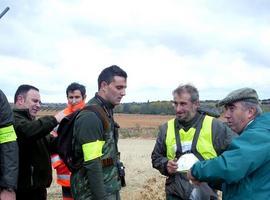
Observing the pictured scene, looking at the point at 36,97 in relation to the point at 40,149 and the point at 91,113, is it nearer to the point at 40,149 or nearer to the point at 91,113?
the point at 40,149

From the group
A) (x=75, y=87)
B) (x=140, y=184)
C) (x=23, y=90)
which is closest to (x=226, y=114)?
(x=23, y=90)

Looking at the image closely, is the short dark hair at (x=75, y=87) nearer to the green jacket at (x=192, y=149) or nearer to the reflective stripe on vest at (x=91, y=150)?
the green jacket at (x=192, y=149)

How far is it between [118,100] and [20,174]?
1351mm

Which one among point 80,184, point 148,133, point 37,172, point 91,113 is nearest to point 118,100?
point 91,113

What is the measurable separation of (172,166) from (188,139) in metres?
0.35

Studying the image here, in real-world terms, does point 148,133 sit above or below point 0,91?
below

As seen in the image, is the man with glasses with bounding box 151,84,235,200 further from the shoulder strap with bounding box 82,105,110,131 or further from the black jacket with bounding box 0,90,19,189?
the black jacket with bounding box 0,90,19,189

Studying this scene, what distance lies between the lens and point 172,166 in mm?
4578

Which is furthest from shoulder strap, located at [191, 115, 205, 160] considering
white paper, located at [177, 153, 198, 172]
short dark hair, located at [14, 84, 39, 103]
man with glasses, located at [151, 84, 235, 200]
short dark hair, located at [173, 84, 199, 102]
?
short dark hair, located at [14, 84, 39, 103]

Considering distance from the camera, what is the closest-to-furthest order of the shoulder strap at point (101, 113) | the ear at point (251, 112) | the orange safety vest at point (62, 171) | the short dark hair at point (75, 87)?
1. the ear at point (251, 112)
2. the shoulder strap at point (101, 113)
3. the orange safety vest at point (62, 171)
4. the short dark hair at point (75, 87)

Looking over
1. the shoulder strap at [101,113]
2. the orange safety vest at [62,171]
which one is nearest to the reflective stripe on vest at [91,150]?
the shoulder strap at [101,113]

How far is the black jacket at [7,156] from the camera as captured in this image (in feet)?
12.9

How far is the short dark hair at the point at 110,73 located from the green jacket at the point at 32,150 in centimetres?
→ 75

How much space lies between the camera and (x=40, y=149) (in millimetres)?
4895
